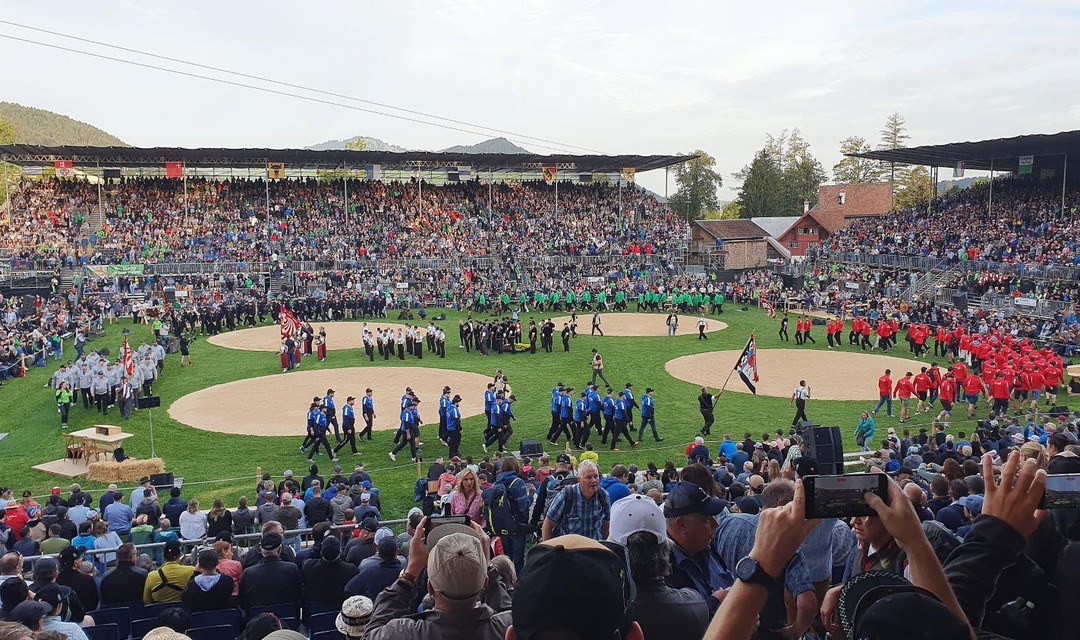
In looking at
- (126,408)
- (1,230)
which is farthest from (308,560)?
(1,230)

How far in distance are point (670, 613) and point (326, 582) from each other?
14.8 feet

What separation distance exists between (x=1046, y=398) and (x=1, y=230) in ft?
170

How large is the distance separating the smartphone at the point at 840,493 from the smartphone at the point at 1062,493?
2.51 feet

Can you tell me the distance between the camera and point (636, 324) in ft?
133

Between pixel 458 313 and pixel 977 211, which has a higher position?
pixel 977 211

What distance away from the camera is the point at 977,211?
48719 millimetres

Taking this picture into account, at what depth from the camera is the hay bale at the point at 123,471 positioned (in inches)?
663

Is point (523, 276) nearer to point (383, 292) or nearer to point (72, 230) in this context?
point (383, 292)

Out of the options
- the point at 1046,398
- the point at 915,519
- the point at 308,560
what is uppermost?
the point at 915,519

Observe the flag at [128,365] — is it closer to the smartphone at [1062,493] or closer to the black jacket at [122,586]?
the black jacket at [122,586]

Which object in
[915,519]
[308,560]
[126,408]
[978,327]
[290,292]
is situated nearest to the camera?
[915,519]

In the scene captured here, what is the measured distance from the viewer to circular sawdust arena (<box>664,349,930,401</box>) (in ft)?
83.0

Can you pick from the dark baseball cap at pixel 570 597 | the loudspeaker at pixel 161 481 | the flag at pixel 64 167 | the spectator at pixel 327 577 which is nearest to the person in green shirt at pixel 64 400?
the loudspeaker at pixel 161 481

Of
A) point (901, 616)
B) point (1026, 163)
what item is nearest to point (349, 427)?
point (901, 616)
